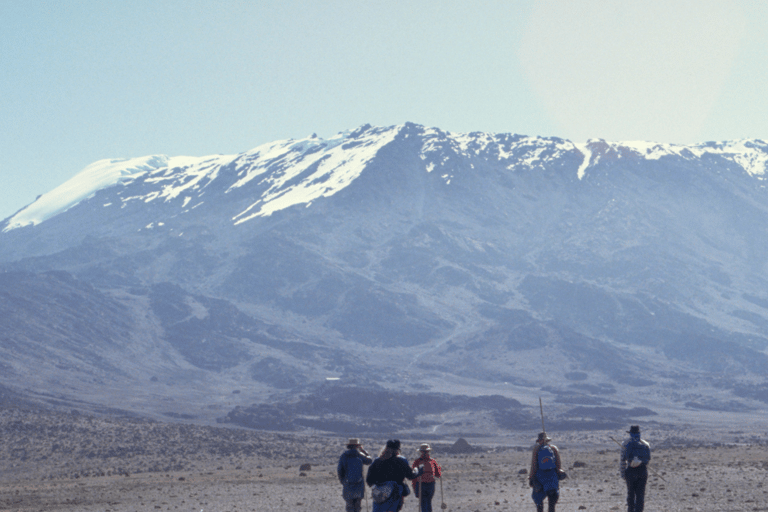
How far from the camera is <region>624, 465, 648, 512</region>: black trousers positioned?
1956 centimetres

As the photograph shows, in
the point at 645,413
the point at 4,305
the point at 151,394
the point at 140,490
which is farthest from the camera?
the point at 4,305

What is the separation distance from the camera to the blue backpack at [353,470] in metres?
18.1

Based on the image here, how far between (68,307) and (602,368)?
119873 mm

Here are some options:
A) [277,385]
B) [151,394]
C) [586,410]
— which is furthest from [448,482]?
[277,385]

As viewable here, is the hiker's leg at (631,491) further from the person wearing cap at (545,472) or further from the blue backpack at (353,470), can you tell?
the blue backpack at (353,470)

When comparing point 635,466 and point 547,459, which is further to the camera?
point 635,466

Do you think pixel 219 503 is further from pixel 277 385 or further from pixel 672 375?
pixel 672 375

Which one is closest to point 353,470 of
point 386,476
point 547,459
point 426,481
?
point 426,481

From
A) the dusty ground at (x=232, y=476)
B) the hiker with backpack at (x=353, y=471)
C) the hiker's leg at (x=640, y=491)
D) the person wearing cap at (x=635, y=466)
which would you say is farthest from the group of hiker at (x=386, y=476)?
the dusty ground at (x=232, y=476)

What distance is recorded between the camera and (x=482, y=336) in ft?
652

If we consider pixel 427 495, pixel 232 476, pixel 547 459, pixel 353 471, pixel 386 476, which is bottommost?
pixel 232 476

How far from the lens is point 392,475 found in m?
16.5

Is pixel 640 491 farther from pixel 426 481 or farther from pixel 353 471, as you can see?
pixel 353 471

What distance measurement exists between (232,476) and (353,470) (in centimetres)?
3105
